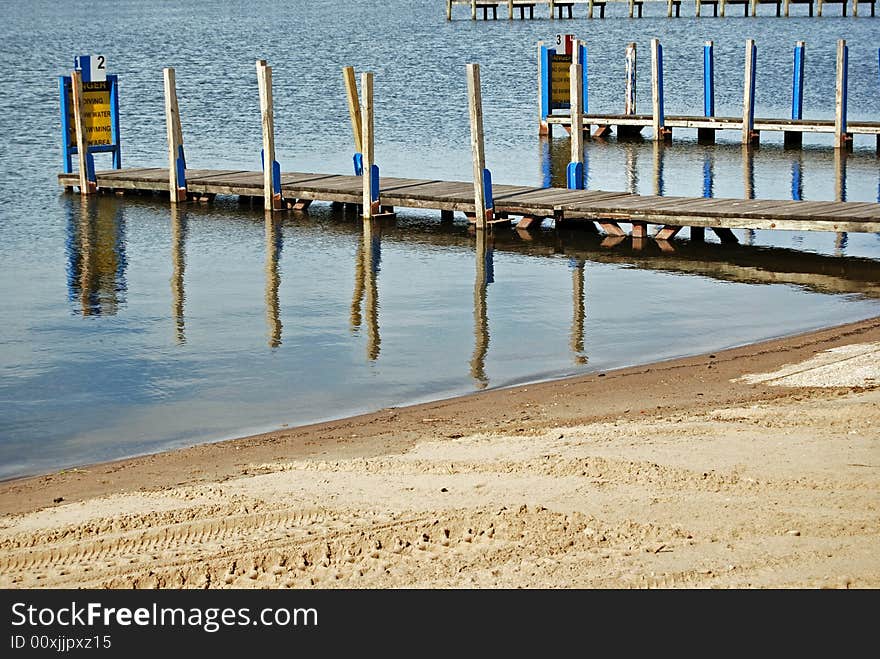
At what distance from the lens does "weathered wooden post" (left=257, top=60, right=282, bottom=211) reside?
67.5ft

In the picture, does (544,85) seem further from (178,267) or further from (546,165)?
(178,267)

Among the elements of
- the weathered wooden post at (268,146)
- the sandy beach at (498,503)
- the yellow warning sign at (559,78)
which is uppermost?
the yellow warning sign at (559,78)

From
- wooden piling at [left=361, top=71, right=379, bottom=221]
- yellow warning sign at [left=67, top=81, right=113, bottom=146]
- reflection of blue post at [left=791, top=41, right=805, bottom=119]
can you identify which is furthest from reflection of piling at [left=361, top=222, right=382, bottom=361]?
reflection of blue post at [left=791, top=41, right=805, bottom=119]

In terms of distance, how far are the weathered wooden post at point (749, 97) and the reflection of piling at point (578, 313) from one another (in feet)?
46.5

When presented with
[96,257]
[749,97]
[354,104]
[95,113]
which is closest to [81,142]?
[95,113]

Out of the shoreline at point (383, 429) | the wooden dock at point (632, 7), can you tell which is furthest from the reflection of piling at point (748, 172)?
the wooden dock at point (632, 7)

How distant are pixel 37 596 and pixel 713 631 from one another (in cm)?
308

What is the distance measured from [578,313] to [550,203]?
4858 mm

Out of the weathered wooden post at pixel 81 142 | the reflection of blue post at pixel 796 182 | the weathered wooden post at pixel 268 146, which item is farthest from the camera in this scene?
the weathered wooden post at pixel 81 142

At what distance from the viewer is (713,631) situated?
5.61 meters

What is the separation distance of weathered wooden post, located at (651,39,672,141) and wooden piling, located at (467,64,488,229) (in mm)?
11491

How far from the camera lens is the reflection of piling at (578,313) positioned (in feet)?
41.3

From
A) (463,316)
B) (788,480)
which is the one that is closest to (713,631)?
(788,480)

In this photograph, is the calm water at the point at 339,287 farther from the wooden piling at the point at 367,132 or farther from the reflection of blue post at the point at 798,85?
the reflection of blue post at the point at 798,85
